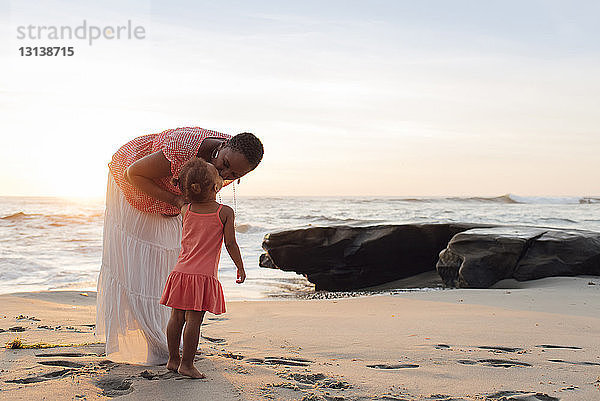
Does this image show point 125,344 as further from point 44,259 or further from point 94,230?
point 94,230

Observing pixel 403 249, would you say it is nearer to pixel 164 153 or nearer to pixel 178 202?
pixel 178 202

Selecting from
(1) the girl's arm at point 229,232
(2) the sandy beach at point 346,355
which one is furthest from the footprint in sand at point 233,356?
(1) the girl's arm at point 229,232

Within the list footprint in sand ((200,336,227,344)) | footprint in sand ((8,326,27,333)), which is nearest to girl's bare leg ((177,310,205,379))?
footprint in sand ((200,336,227,344))

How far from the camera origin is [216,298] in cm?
325

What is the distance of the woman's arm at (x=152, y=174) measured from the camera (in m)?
3.35

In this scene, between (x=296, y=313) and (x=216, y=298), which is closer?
(x=216, y=298)

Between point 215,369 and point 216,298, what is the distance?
1.42 ft

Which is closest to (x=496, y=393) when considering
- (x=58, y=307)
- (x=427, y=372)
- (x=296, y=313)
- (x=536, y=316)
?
(x=427, y=372)

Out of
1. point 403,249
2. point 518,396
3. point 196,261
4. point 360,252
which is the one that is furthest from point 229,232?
point 403,249

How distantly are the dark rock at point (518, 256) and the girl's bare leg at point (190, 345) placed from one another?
205 inches

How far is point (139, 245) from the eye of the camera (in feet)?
12.2

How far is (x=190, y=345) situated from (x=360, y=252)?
6.00 metres

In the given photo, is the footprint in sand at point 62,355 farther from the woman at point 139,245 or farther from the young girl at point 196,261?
the young girl at point 196,261

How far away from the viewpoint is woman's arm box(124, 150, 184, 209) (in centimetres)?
335
